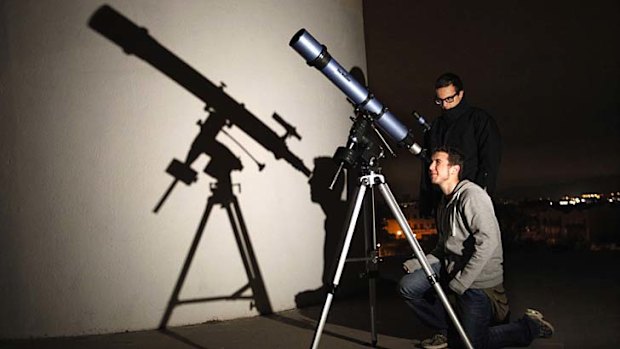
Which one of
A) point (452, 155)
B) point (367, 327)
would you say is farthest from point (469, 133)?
point (367, 327)

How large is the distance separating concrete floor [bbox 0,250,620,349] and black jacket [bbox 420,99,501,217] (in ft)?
3.49

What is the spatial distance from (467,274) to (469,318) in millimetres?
252

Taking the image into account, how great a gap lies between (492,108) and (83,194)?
18.2 feet

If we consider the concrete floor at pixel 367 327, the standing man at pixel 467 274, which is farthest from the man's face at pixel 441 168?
the concrete floor at pixel 367 327

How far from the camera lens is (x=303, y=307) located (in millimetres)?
4969

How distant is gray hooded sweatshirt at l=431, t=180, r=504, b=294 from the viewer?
3.10 meters

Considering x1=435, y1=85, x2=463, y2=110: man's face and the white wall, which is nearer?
x1=435, y1=85, x2=463, y2=110: man's face

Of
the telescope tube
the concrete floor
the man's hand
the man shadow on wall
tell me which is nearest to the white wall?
the concrete floor

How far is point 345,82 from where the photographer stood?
3361 millimetres

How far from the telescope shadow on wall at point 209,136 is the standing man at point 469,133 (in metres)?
1.52

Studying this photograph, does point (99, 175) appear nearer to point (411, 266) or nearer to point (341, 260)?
point (341, 260)

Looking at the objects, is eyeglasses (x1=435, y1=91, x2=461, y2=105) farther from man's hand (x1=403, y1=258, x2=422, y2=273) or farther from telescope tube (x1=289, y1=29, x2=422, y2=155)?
man's hand (x1=403, y1=258, x2=422, y2=273)

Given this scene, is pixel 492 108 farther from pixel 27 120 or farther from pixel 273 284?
pixel 27 120

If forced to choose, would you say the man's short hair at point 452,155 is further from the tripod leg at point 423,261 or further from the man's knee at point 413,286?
the man's knee at point 413,286
